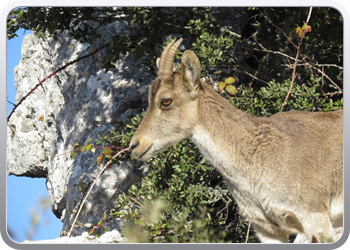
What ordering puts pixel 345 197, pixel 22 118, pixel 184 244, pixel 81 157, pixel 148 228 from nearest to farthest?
pixel 184 244
pixel 345 197
pixel 148 228
pixel 81 157
pixel 22 118

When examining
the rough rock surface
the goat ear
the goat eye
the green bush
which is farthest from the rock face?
the goat ear

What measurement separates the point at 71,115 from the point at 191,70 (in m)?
6.33

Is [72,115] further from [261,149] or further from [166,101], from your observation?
[261,149]

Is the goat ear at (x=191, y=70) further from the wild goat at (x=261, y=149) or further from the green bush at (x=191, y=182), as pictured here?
the green bush at (x=191, y=182)

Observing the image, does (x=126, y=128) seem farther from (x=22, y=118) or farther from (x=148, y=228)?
(x=22, y=118)

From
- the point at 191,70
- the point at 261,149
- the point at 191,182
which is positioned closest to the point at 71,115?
the point at 191,182

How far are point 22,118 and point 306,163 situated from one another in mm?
9692

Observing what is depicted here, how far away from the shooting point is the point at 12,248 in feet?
12.1

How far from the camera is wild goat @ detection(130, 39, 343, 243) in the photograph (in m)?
4.14

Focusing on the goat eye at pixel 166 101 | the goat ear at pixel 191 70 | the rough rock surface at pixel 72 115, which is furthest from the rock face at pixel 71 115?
the goat ear at pixel 191 70

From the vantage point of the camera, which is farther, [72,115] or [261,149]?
[72,115]

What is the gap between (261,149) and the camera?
441cm

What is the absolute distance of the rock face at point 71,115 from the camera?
8.23 m

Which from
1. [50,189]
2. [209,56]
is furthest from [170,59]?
[50,189]
